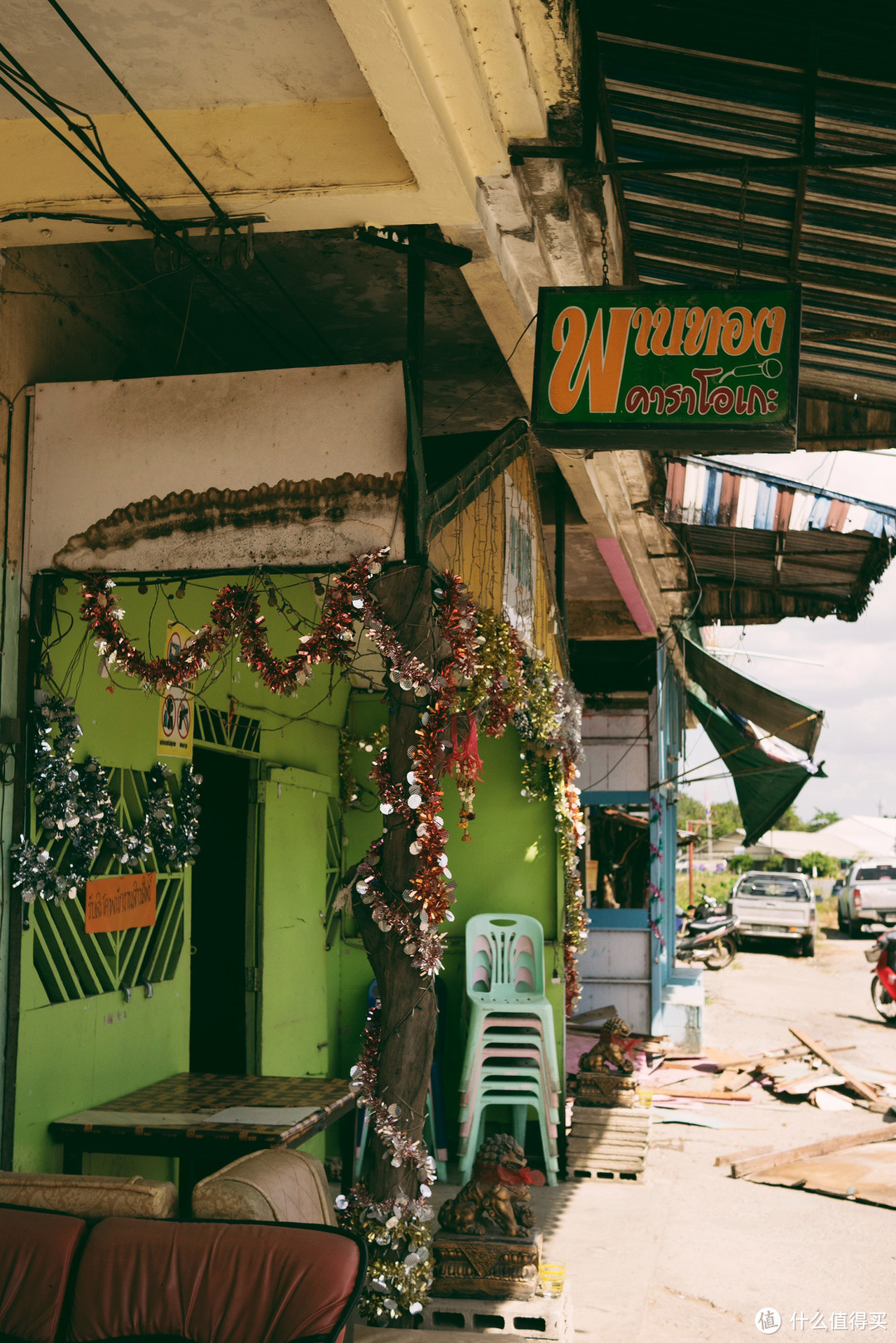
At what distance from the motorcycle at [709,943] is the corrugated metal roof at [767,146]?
1429 cm

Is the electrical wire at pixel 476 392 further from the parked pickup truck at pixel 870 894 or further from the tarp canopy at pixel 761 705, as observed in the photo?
the parked pickup truck at pixel 870 894

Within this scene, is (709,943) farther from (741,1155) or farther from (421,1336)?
(421,1336)

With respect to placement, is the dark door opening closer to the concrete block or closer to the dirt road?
the dirt road

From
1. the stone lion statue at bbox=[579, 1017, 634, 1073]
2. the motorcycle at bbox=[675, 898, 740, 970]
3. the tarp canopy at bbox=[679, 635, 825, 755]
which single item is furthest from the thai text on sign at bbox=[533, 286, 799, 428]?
the motorcycle at bbox=[675, 898, 740, 970]

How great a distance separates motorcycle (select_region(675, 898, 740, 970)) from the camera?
18.1 metres

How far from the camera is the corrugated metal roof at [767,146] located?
3.38 m

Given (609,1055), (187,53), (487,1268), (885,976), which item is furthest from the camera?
(885,976)

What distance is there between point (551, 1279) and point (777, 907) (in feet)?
57.3

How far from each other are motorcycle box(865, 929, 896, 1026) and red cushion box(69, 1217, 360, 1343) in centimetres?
1061

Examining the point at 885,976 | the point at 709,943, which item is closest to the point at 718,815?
the point at 709,943

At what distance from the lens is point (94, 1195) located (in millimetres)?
3348

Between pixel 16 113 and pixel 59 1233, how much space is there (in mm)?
3613

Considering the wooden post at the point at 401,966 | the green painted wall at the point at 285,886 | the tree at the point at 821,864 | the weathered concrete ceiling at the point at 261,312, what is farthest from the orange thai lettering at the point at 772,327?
the tree at the point at 821,864

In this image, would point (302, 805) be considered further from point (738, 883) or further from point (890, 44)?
point (738, 883)
